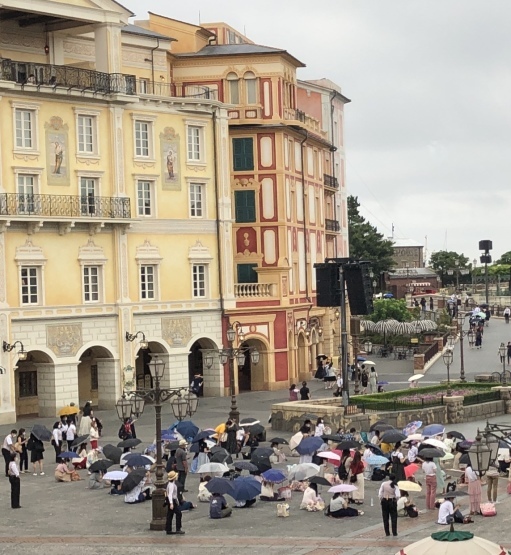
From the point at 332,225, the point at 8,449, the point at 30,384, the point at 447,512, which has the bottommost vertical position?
the point at 447,512

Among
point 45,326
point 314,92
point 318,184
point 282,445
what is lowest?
point 282,445

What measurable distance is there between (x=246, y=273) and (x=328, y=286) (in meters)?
22.8

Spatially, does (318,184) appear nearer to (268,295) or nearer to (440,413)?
(268,295)

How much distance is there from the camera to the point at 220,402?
65500 millimetres

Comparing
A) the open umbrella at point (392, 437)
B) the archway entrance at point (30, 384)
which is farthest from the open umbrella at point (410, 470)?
the archway entrance at point (30, 384)

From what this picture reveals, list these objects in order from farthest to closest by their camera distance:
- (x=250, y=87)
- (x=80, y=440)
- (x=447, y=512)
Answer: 1. (x=250, y=87)
2. (x=80, y=440)
3. (x=447, y=512)

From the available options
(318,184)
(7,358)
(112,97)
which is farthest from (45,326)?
(318,184)

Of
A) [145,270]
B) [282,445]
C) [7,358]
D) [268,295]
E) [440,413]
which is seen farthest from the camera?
[268,295]

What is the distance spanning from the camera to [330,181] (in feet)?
291

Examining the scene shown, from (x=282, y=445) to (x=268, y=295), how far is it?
78.4 feet

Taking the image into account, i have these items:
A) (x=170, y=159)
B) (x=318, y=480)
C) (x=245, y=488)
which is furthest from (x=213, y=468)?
(x=170, y=159)

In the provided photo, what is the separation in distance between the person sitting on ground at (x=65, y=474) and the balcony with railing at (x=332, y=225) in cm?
4526

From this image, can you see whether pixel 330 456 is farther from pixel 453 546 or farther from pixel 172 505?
pixel 453 546

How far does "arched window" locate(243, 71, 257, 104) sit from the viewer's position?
73312mm
